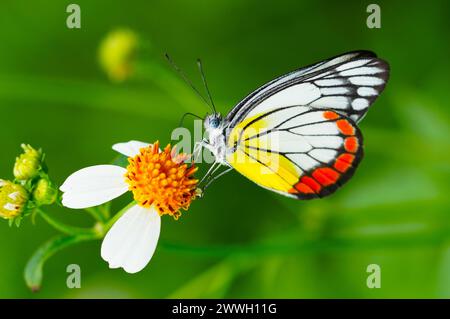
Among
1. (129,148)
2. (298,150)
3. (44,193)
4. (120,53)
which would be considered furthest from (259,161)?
(120,53)

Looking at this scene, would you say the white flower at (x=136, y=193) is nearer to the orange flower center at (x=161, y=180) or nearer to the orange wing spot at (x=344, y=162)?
the orange flower center at (x=161, y=180)

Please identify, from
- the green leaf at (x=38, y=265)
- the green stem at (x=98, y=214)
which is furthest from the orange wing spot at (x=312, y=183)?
the green leaf at (x=38, y=265)

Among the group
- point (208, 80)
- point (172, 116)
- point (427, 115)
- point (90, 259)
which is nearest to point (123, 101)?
point (172, 116)

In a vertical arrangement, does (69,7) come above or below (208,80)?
above

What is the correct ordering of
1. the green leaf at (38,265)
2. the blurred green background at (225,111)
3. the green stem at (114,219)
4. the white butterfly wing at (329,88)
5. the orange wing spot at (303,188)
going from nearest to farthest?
the green leaf at (38,265) → the green stem at (114,219) → the white butterfly wing at (329,88) → the orange wing spot at (303,188) → the blurred green background at (225,111)
